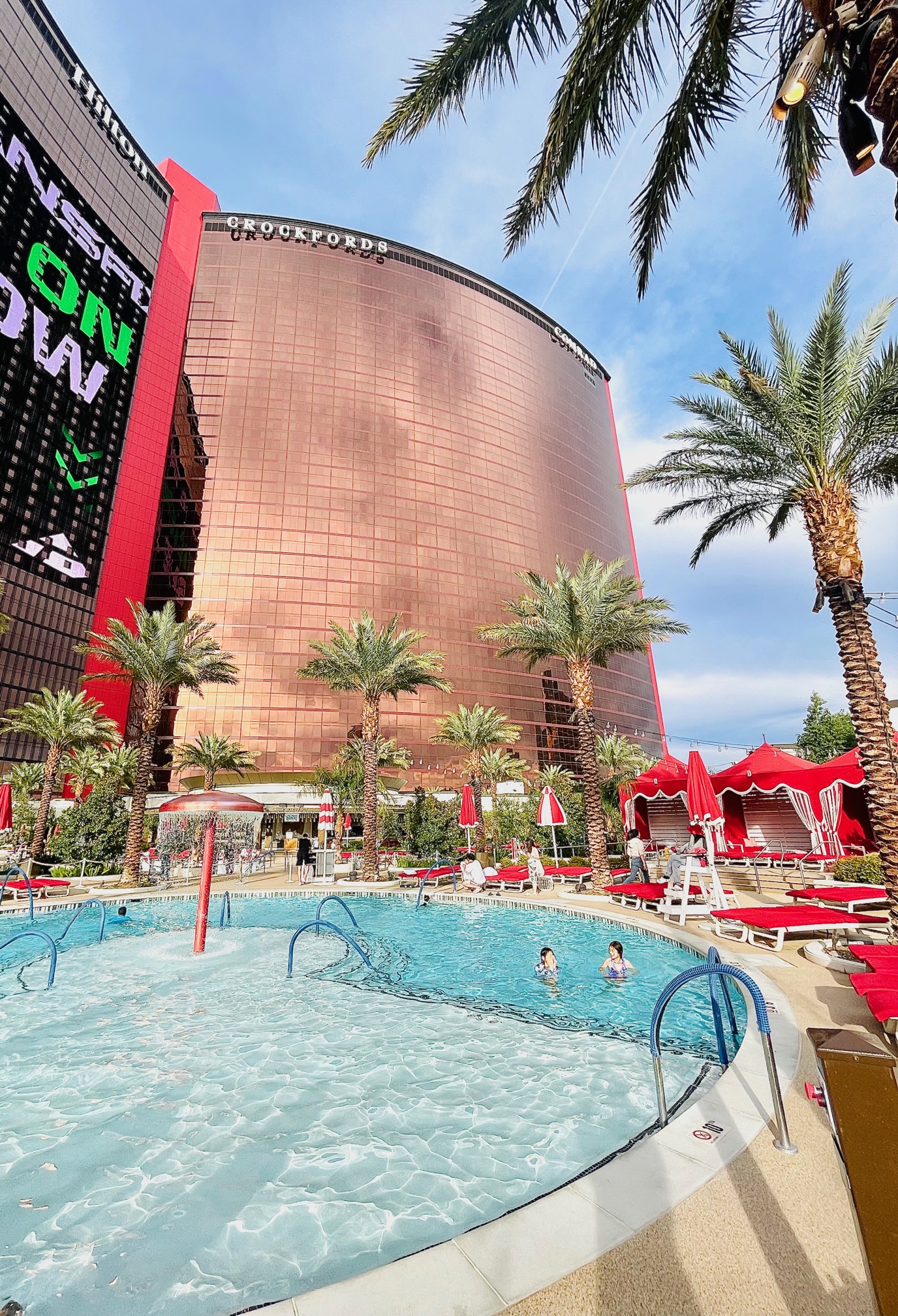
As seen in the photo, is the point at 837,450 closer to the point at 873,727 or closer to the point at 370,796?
the point at 873,727

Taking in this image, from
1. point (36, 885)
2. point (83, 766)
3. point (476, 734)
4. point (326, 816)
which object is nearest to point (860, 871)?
point (326, 816)

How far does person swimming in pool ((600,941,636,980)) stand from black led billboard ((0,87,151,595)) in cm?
5933

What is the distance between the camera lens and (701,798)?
1252 centimetres

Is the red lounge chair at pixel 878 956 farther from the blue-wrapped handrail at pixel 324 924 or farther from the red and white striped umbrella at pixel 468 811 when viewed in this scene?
the red and white striped umbrella at pixel 468 811

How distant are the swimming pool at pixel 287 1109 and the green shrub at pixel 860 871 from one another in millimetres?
6574

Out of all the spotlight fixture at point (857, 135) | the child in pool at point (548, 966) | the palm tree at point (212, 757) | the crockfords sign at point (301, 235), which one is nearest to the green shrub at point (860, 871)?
the child in pool at point (548, 966)

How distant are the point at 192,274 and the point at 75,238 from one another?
52.6 ft

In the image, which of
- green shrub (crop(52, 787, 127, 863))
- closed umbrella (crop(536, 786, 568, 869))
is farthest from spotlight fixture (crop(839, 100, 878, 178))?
green shrub (crop(52, 787, 127, 863))

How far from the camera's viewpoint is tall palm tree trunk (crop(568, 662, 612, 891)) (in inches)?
720

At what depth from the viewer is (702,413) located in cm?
1275

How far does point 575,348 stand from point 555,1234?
118 m

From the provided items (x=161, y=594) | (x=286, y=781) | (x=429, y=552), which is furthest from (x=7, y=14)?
(x=286, y=781)

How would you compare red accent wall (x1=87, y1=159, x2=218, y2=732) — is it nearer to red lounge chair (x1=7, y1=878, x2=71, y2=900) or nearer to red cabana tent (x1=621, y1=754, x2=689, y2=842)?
red lounge chair (x1=7, y1=878, x2=71, y2=900)

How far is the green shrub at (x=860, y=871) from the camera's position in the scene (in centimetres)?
1333
